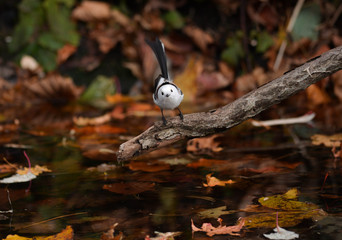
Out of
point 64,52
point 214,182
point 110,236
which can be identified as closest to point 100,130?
point 214,182

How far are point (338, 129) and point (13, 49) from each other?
344cm

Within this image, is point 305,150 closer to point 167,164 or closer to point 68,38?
point 167,164

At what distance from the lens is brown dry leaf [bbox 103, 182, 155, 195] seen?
1.75 m

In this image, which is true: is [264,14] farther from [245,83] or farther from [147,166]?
[147,166]

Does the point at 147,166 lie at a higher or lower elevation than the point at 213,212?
higher

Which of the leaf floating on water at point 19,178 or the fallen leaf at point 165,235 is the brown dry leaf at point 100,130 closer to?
the leaf floating on water at point 19,178

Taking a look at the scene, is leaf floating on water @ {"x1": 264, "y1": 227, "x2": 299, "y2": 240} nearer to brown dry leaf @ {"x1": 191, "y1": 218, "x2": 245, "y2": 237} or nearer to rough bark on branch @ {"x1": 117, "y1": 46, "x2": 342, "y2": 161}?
brown dry leaf @ {"x1": 191, "y1": 218, "x2": 245, "y2": 237}

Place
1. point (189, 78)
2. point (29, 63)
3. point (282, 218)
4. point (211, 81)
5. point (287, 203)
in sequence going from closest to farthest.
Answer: point (282, 218) < point (287, 203) < point (189, 78) < point (211, 81) < point (29, 63)

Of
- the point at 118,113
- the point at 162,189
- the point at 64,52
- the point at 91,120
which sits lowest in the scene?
the point at 162,189

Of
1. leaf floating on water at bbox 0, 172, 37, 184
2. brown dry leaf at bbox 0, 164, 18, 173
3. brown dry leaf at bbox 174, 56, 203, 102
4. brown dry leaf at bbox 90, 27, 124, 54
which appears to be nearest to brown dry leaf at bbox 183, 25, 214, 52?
brown dry leaf at bbox 174, 56, 203, 102

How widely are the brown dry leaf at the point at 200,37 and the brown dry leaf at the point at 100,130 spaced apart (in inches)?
69.0

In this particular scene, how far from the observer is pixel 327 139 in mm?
2467

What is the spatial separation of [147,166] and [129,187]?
0.34 m

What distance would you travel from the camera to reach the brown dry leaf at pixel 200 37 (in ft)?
14.7
